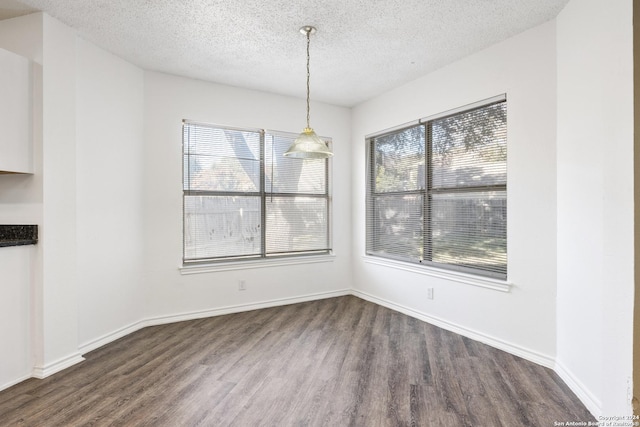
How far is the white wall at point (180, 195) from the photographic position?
12.5 feet

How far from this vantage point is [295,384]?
249 cm

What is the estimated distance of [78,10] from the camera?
2.64 m

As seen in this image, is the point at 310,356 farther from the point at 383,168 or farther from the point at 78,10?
the point at 78,10

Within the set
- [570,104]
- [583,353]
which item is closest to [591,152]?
[570,104]

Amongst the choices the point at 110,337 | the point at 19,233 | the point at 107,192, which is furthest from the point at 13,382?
the point at 107,192

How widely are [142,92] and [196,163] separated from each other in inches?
37.7

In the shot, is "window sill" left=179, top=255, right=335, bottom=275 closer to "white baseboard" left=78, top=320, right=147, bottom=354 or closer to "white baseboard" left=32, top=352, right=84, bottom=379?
"white baseboard" left=78, top=320, right=147, bottom=354

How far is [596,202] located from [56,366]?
4.16 metres

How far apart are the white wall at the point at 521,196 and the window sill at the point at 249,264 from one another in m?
1.74

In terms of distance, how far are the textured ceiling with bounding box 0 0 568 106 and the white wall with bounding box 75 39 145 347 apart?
348mm

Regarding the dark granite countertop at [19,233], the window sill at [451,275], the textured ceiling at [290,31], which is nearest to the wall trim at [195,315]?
the window sill at [451,275]

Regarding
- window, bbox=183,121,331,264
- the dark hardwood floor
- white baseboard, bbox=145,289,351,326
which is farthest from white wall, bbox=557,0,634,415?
window, bbox=183,121,331,264

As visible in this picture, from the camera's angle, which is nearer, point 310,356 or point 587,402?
point 587,402

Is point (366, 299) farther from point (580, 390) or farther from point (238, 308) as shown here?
point (580, 390)
